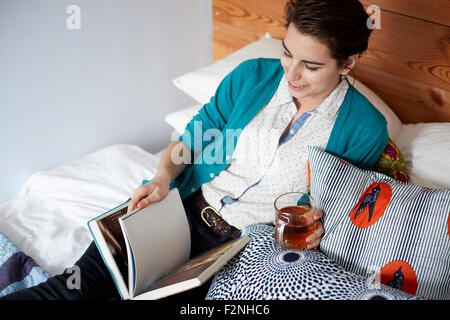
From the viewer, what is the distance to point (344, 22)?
936 millimetres

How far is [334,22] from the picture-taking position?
3.05 feet

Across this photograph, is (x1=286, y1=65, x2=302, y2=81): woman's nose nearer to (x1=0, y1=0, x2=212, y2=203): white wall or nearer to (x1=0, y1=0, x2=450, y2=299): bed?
(x1=0, y1=0, x2=450, y2=299): bed

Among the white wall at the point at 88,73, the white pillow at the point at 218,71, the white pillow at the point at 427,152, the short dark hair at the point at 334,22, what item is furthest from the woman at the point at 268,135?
the white wall at the point at 88,73

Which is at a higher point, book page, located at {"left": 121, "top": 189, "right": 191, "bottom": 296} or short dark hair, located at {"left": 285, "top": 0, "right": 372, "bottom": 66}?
short dark hair, located at {"left": 285, "top": 0, "right": 372, "bottom": 66}

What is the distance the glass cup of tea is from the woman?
0.04m

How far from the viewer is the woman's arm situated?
3.35 ft

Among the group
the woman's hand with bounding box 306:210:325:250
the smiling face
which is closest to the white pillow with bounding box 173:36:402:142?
the smiling face

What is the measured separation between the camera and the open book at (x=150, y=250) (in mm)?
914

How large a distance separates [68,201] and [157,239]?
580mm

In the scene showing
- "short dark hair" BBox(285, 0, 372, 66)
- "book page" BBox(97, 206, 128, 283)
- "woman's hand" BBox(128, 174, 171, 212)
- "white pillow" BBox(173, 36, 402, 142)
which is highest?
"short dark hair" BBox(285, 0, 372, 66)

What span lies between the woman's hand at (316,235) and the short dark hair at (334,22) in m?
0.38

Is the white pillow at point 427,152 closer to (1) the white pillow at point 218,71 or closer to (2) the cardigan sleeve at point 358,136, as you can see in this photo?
(2) the cardigan sleeve at point 358,136
